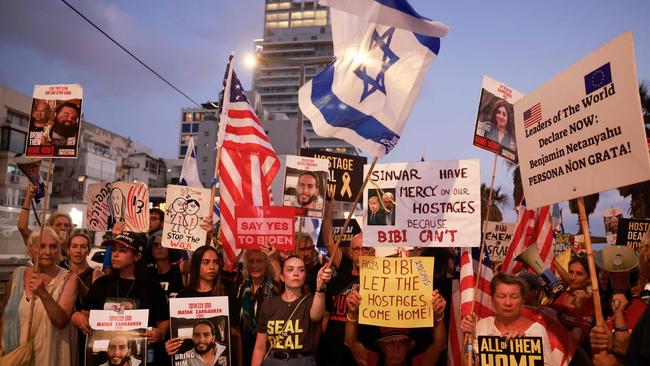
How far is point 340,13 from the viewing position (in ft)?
17.3

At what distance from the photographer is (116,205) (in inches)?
344

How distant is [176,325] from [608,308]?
170 inches

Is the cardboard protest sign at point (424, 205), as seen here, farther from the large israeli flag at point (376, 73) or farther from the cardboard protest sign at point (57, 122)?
the cardboard protest sign at point (57, 122)

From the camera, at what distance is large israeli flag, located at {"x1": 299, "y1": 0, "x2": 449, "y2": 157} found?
490 centimetres

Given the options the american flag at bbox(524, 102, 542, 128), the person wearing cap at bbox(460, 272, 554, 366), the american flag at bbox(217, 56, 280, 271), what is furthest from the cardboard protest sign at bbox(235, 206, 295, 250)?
the american flag at bbox(524, 102, 542, 128)

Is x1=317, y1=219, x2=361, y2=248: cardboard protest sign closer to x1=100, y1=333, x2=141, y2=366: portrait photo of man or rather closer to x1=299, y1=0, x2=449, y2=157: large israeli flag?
x1=299, y1=0, x2=449, y2=157: large israeli flag

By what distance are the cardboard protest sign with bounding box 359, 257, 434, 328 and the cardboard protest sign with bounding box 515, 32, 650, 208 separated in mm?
1191

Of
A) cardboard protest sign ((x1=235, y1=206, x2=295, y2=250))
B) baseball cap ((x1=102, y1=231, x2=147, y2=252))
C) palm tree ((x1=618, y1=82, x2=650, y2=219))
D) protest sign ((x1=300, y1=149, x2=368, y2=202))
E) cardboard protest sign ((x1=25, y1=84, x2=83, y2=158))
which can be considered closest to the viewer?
baseball cap ((x1=102, y1=231, x2=147, y2=252))

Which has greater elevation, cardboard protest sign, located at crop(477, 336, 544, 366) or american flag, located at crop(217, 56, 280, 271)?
american flag, located at crop(217, 56, 280, 271)

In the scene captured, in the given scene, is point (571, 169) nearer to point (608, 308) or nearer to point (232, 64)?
point (608, 308)

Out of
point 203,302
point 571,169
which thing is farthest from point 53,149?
point 571,169

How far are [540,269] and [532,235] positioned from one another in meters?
1.35

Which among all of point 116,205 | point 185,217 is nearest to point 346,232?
point 185,217

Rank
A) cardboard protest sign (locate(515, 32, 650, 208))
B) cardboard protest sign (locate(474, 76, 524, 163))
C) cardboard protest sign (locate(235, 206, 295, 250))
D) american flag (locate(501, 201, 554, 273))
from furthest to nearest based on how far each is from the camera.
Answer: american flag (locate(501, 201, 554, 273)), cardboard protest sign (locate(474, 76, 524, 163)), cardboard protest sign (locate(235, 206, 295, 250)), cardboard protest sign (locate(515, 32, 650, 208))
